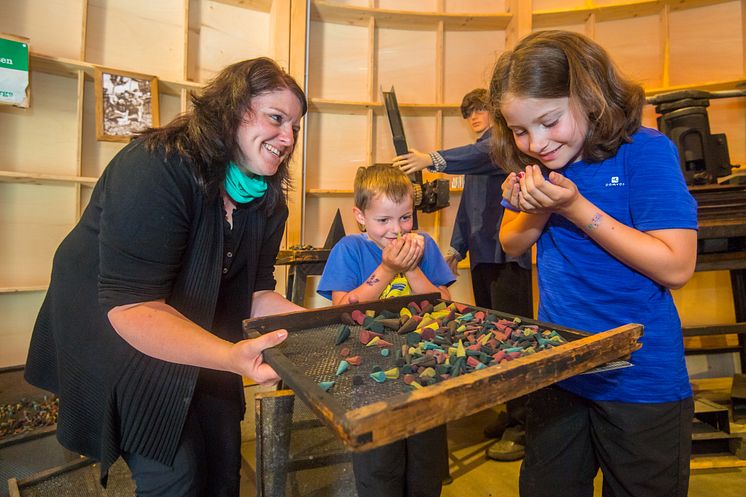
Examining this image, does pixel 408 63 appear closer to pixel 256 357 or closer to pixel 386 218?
pixel 386 218

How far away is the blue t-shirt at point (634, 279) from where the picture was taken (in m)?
0.93

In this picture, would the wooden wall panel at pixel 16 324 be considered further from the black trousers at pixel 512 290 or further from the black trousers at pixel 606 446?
the black trousers at pixel 606 446

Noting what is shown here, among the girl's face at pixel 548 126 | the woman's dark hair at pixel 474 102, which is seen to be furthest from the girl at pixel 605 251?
the woman's dark hair at pixel 474 102

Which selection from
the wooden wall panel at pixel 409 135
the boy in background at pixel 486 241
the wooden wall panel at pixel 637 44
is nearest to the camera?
the boy in background at pixel 486 241

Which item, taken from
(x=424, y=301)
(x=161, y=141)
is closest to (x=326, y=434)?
(x=424, y=301)

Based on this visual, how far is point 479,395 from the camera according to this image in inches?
23.8

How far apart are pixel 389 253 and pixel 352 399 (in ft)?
2.40

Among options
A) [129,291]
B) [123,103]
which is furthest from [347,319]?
[123,103]

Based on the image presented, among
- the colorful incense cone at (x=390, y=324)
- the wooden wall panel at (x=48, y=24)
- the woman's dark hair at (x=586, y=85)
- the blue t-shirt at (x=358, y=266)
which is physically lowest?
the colorful incense cone at (x=390, y=324)

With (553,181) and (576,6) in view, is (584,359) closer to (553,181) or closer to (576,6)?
(553,181)

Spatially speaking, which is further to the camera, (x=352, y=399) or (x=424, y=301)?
(x=424, y=301)

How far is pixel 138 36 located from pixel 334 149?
1.44 meters

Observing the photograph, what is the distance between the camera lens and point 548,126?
100 cm

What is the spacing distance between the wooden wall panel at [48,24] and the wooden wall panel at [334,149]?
4.93 feet
